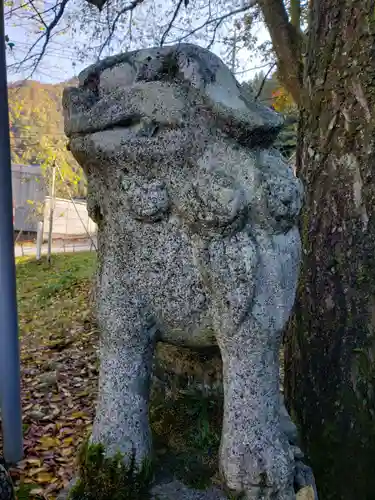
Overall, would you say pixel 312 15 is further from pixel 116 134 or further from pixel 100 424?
pixel 100 424

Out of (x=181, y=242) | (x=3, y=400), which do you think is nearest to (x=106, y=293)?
(x=181, y=242)

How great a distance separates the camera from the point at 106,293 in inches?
43.9

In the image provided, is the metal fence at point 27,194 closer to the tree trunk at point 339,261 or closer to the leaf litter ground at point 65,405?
the leaf litter ground at point 65,405

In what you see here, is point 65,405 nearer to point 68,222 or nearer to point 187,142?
point 187,142

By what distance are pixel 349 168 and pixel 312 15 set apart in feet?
2.58

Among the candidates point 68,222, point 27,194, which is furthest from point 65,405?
point 27,194

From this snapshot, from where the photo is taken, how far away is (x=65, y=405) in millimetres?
3266

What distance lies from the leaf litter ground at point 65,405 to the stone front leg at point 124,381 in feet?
0.44

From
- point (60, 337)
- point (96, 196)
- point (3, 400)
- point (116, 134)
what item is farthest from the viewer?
point (60, 337)

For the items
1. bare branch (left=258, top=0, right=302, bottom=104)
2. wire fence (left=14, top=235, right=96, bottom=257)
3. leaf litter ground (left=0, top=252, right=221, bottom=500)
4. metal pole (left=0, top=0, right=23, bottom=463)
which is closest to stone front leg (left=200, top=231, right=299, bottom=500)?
leaf litter ground (left=0, top=252, right=221, bottom=500)

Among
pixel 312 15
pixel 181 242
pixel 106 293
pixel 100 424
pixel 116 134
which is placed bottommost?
pixel 100 424

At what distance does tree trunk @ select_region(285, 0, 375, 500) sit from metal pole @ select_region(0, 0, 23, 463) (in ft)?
4.80

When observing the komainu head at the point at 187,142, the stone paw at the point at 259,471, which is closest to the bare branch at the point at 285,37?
the komainu head at the point at 187,142

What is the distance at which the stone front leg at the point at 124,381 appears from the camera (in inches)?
42.4
